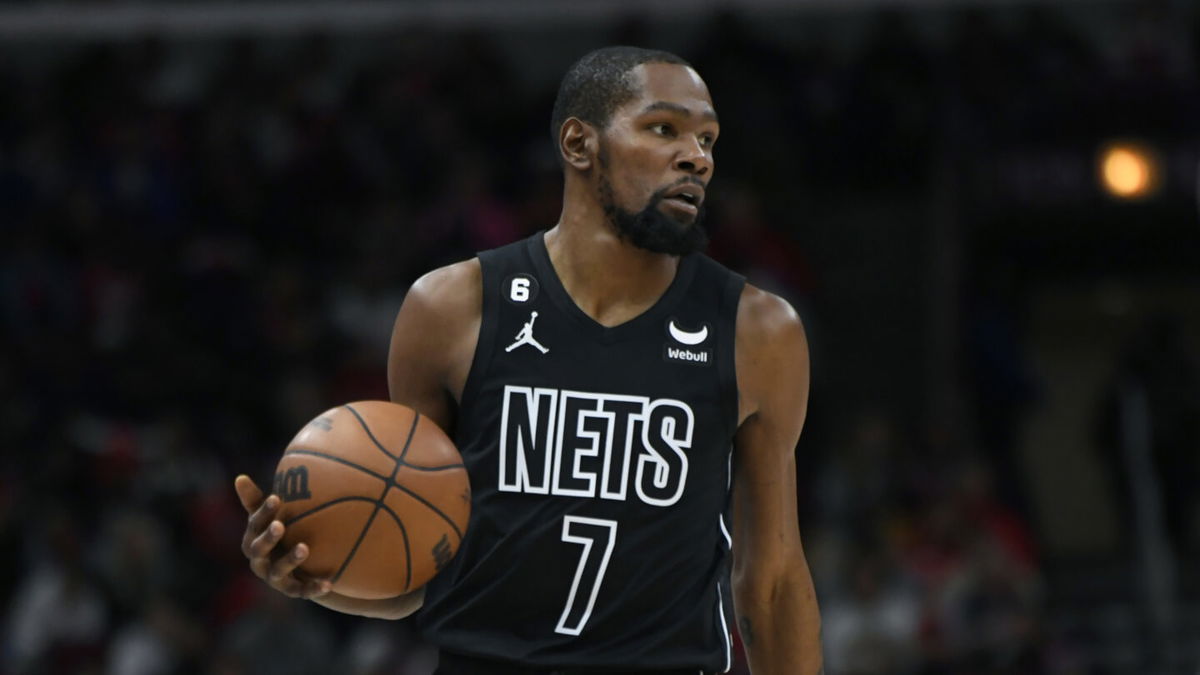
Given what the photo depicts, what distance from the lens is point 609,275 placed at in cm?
431

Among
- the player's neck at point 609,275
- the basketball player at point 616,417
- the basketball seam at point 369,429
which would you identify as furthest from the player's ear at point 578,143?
the basketball seam at point 369,429

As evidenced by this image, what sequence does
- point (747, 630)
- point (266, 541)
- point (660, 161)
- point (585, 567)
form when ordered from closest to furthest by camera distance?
1. point (266, 541)
2. point (585, 567)
3. point (660, 161)
4. point (747, 630)

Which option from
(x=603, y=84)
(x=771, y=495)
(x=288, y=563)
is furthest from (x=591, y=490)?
(x=603, y=84)

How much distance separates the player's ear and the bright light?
26.5ft

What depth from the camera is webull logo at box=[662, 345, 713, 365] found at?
421cm

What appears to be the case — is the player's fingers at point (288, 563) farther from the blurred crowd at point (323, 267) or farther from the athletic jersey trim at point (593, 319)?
the blurred crowd at point (323, 267)

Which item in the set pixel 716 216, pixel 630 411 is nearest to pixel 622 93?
pixel 630 411

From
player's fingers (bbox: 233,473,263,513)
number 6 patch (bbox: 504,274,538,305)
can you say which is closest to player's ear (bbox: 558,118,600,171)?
number 6 patch (bbox: 504,274,538,305)

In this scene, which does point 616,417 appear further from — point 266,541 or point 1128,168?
point 1128,168

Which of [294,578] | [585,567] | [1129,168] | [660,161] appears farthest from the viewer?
[1129,168]

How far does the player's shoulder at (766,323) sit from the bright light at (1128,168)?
8.00 meters

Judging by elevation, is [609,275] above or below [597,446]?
above

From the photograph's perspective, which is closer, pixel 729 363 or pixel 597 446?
pixel 597 446

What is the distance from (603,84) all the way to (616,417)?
2.60 ft
